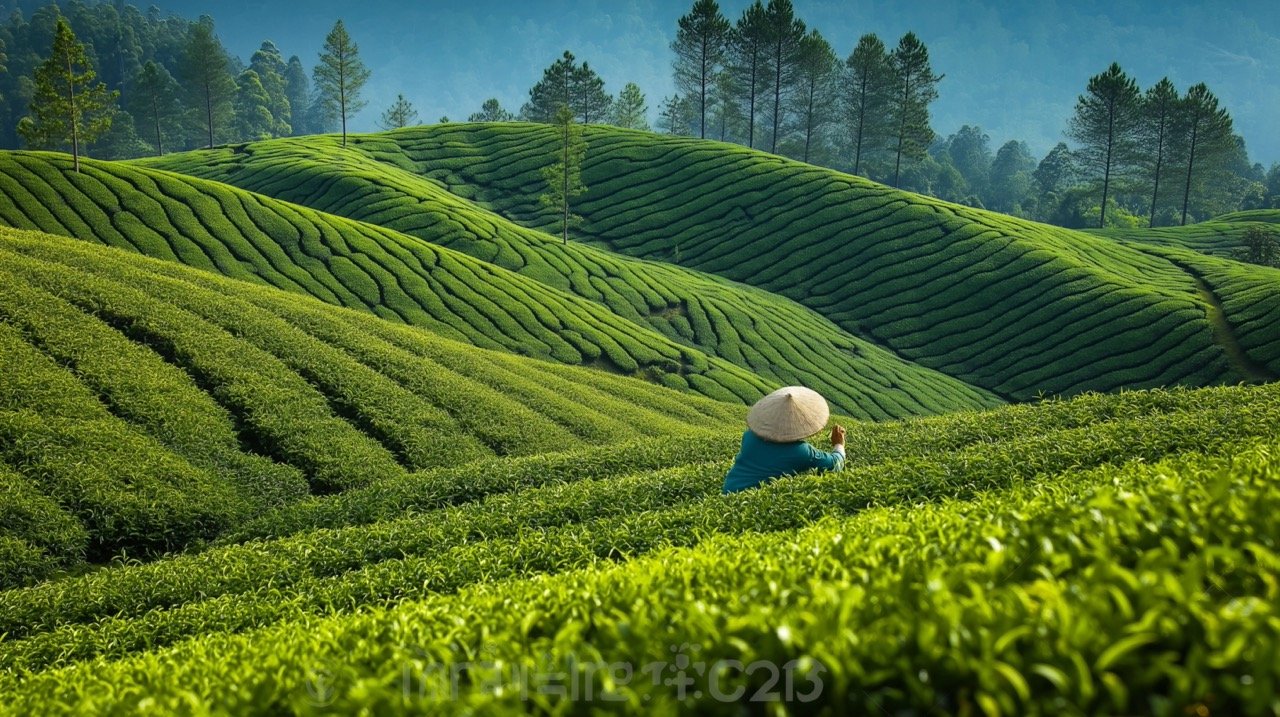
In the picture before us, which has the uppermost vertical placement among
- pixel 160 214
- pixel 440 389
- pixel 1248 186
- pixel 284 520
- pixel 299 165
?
pixel 1248 186

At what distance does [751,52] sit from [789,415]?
60.5 meters

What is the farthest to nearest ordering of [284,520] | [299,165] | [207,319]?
[299,165] < [207,319] < [284,520]

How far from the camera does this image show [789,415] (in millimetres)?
7773

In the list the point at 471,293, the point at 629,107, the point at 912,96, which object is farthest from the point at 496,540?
the point at 629,107

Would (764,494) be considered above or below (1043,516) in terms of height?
below

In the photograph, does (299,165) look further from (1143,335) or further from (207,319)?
(1143,335)

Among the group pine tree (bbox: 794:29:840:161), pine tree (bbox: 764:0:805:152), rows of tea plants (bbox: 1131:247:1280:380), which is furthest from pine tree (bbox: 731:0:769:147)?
rows of tea plants (bbox: 1131:247:1280:380)

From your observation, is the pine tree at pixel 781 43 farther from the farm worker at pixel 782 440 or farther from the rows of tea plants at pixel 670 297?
the farm worker at pixel 782 440

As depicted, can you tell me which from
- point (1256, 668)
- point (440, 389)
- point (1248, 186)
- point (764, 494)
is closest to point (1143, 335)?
point (440, 389)

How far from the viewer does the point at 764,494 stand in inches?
283

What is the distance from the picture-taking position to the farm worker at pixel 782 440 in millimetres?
7762

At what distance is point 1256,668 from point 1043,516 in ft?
4.79

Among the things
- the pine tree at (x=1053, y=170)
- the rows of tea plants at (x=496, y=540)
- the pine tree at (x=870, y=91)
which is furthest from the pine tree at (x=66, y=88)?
the pine tree at (x=1053, y=170)

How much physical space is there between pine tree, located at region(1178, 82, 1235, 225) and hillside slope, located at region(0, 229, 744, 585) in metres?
57.1
